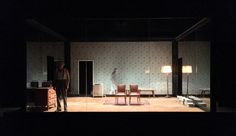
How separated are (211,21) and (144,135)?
348 centimetres

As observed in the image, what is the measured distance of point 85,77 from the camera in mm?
8914

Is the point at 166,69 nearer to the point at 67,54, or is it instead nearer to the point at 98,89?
the point at 98,89

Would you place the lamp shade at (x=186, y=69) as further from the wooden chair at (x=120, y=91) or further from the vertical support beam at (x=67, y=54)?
the vertical support beam at (x=67, y=54)

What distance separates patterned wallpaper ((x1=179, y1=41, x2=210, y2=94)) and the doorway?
364cm

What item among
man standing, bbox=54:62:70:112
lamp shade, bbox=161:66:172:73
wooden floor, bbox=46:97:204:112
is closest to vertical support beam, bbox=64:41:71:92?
man standing, bbox=54:62:70:112

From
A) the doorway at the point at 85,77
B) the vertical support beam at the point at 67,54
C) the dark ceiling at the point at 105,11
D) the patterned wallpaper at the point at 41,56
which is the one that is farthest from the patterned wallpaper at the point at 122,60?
the dark ceiling at the point at 105,11

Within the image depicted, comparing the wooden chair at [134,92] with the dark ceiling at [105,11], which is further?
the wooden chair at [134,92]

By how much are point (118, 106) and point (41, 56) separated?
113 inches

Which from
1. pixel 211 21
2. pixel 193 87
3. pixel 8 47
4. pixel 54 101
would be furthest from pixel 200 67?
pixel 8 47

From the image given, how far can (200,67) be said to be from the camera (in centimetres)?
912

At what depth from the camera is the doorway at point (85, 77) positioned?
28.6 ft

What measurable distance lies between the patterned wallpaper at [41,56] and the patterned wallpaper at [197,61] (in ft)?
14.6

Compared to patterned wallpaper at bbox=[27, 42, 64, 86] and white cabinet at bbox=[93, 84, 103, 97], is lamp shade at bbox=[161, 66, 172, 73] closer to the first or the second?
white cabinet at bbox=[93, 84, 103, 97]

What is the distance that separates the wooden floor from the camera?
7.75 metres
